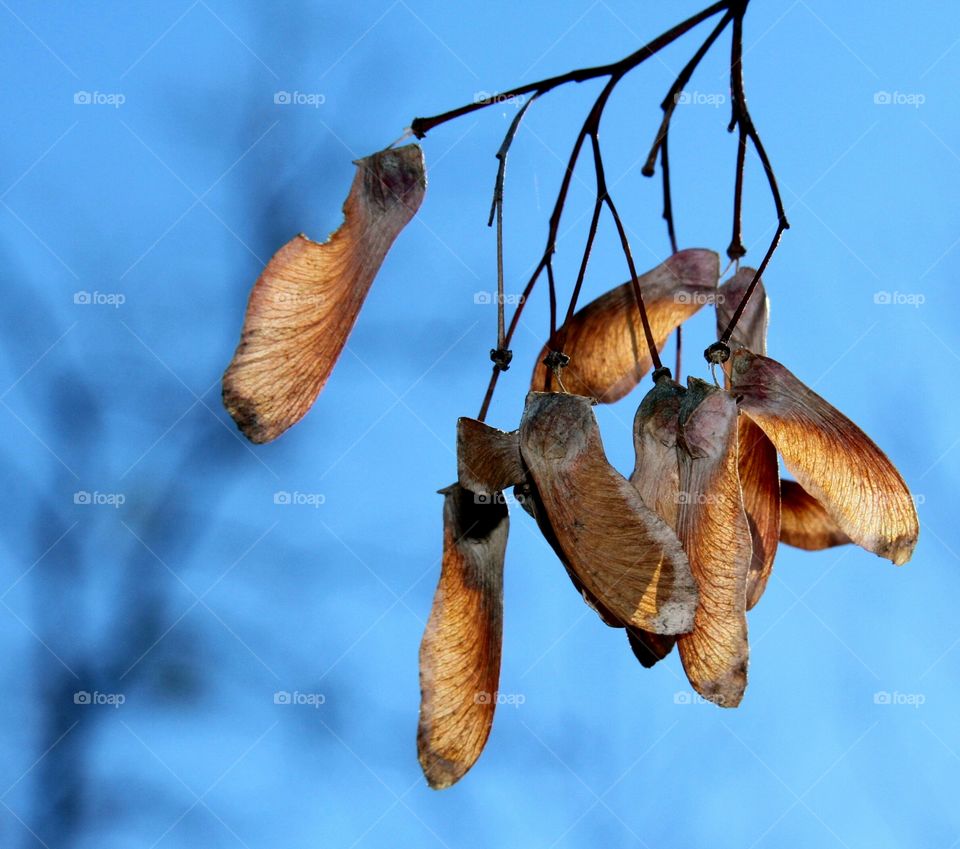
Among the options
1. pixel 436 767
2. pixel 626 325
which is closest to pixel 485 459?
pixel 436 767

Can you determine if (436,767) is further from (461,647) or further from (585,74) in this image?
(585,74)

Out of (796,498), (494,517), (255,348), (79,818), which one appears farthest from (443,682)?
(79,818)

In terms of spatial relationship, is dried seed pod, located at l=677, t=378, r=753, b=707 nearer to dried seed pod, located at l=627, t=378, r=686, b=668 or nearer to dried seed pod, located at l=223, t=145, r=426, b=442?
dried seed pod, located at l=627, t=378, r=686, b=668

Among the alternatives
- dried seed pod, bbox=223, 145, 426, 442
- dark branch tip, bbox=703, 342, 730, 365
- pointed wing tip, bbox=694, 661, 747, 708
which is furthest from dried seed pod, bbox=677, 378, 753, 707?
dried seed pod, bbox=223, 145, 426, 442

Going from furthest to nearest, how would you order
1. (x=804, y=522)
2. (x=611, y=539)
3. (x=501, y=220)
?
(x=804, y=522)
(x=501, y=220)
(x=611, y=539)

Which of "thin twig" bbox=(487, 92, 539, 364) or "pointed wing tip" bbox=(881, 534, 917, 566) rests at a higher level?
"thin twig" bbox=(487, 92, 539, 364)

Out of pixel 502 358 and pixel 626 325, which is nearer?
pixel 502 358
